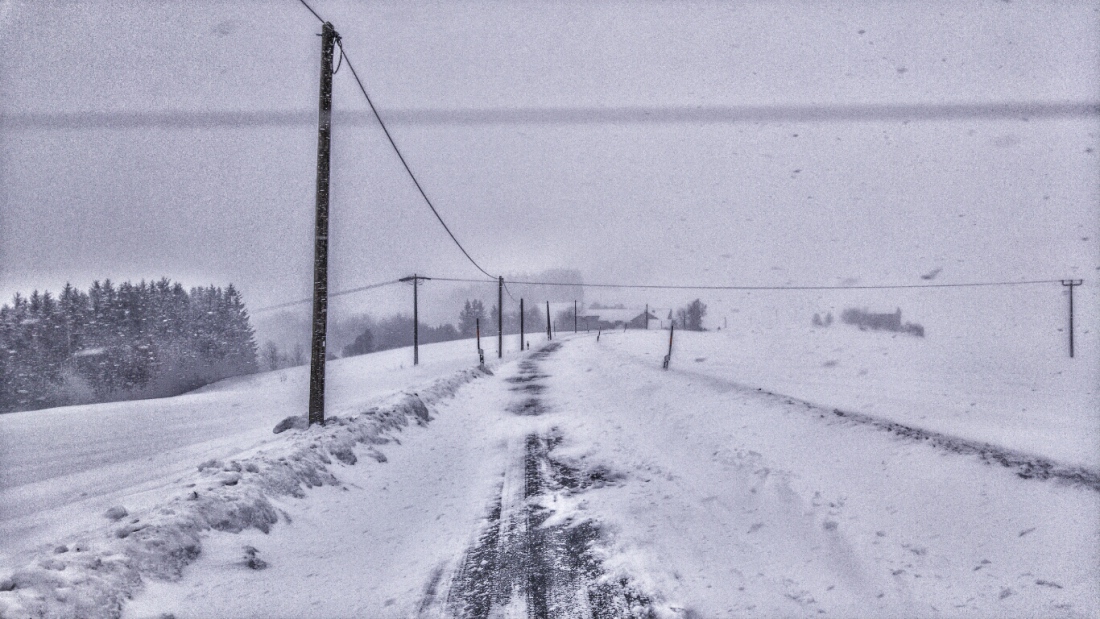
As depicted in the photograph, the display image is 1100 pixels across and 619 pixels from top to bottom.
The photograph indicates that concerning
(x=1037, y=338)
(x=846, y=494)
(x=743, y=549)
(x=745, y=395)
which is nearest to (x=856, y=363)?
(x=745, y=395)

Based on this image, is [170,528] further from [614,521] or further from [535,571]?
[614,521]

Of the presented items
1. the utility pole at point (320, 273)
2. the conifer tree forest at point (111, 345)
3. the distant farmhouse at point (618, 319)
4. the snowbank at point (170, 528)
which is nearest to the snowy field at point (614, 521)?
the snowbank at point (170, 528)

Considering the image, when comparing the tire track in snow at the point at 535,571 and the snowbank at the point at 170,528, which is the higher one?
the snowbank at the point at 170,528

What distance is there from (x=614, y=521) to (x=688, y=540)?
80 cm

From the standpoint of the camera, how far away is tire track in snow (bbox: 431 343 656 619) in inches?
125

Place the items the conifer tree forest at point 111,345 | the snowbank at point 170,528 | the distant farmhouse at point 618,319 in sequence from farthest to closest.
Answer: the distant farmhouse at point 618,319, the conifer tree forest at point 111,345, the snowbank at point 170,528

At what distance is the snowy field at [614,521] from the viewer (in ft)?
10.2

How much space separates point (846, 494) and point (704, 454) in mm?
2273

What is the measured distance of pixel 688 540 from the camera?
4.08m

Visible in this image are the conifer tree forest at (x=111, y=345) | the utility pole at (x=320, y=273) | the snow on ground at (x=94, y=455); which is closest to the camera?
the snow on ground at (x=94, y=455)

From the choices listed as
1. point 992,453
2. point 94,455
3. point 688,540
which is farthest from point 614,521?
point 94,455

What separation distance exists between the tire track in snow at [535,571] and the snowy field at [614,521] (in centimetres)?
2

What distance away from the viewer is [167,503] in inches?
171

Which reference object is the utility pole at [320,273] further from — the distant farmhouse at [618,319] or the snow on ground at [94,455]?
the distant farmhouse at [618,319]
